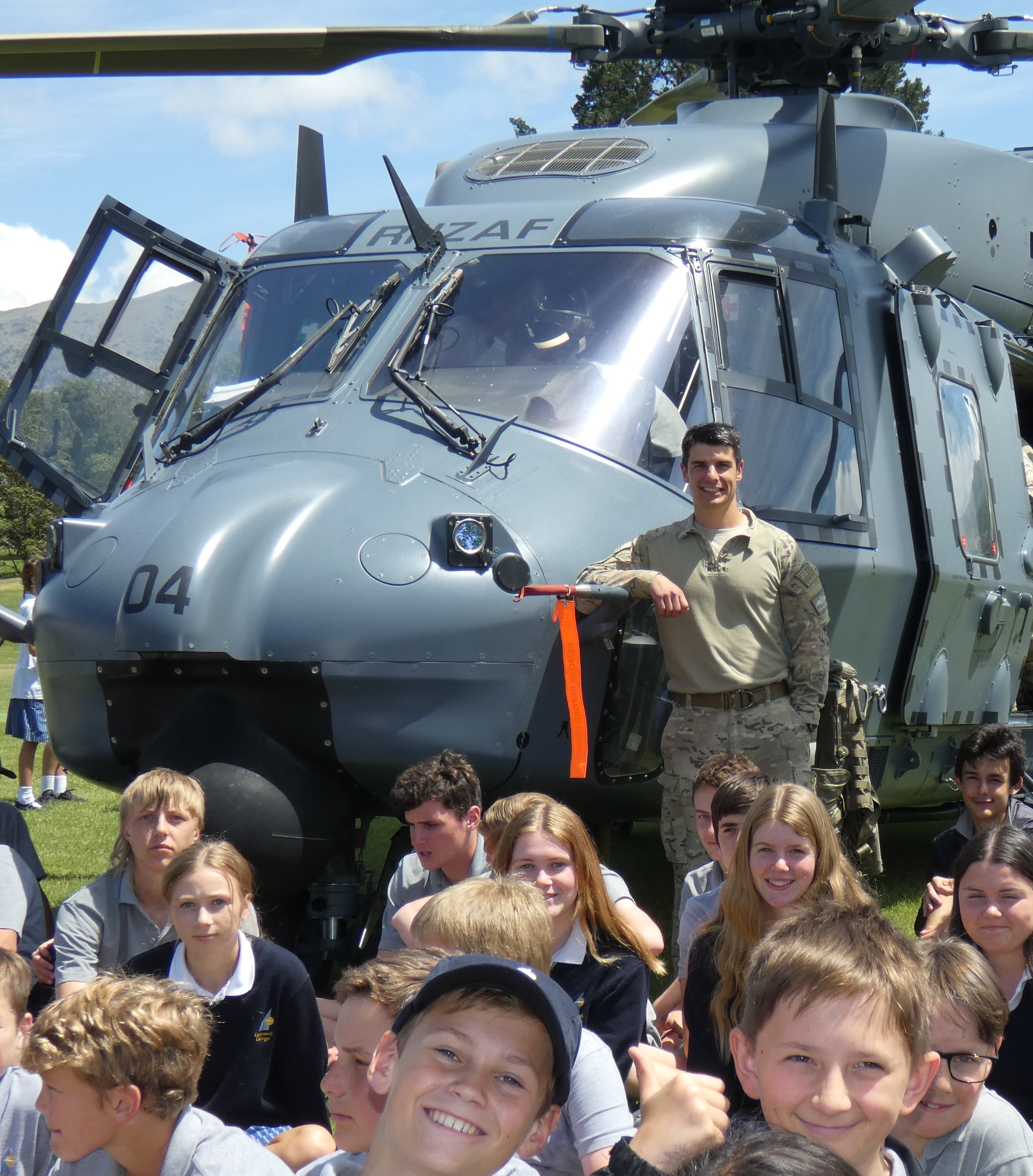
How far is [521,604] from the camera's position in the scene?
509cm

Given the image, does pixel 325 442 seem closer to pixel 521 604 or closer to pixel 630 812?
pixel 521 604

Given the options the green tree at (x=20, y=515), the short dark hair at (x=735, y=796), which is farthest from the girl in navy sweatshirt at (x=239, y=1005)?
the green tree at (x=20, y=515)

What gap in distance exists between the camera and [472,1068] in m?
2.10

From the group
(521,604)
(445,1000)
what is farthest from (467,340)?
(445,1000)

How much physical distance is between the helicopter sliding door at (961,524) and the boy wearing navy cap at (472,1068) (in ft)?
16.1

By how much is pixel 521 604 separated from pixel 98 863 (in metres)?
5.16

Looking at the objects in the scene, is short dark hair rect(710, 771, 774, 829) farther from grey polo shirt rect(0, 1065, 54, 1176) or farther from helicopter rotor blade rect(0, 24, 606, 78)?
helicopter rotor blade rect(0, 24, 606, 78)

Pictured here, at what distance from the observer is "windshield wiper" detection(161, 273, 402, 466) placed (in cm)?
607

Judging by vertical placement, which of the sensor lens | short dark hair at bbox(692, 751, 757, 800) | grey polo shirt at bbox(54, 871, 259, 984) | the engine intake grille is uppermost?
the engine intake grille

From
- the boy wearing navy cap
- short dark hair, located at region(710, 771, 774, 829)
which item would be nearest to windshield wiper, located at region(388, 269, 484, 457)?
short dark hair, located at region(710, 771, 774, 829)

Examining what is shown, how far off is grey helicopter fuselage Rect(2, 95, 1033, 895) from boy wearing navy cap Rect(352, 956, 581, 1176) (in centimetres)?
281

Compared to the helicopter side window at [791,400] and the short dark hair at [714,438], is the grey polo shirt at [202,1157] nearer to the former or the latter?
the short dark hair at [714,438]

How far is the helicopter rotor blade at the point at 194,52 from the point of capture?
18.4 feet

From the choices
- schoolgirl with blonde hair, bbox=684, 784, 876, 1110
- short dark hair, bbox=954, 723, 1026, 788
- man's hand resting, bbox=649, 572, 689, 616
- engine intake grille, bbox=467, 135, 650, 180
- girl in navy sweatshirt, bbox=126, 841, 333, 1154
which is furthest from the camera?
engine intake grille, bbox=467, 135, 650, 180
